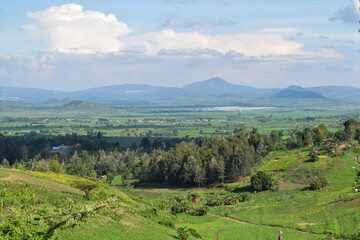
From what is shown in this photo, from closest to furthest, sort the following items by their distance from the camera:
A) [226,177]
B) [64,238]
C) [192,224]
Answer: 1. [64,238]
2. [192,224]
3. [226,177]

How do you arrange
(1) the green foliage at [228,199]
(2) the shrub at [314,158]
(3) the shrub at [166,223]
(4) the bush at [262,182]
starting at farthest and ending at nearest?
(2) the shrub at [314,158], (4) the bush at [262,182], (1) the green foliage at [228,199], (3) the shrub at [166,223]

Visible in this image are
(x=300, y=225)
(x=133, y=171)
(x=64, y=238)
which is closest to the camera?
(x=64, y=238)

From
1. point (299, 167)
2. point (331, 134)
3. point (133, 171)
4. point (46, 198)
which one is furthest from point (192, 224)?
point (331, 134)

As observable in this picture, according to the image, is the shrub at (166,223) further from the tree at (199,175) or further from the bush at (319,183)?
the tree at (199,175)

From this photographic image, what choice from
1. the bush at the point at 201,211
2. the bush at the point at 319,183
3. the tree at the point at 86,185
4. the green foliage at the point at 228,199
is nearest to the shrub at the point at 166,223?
the tree at the point at 86,185

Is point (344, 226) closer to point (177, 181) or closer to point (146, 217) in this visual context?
point (146, 217)

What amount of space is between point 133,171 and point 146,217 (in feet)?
192

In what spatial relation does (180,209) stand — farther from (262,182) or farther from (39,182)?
(39,182)

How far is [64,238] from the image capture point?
21.2 metres

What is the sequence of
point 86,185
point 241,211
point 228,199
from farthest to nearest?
point 228,199
point 241,211
point 86,185

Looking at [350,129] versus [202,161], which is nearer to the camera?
[202,161]

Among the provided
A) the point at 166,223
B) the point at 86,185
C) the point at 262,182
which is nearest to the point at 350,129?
the point at 262,182

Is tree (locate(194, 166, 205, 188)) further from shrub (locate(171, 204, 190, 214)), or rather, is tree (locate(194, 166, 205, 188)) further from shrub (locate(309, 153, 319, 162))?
shrub (locate(171, 204, 190, 214))

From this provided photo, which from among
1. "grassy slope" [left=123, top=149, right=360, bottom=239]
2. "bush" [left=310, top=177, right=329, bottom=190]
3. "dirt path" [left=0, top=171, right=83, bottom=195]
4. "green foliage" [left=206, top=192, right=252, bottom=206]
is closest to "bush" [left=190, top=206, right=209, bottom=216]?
"grassy slope" [left=123, top=149, right=360, bottom=239]
